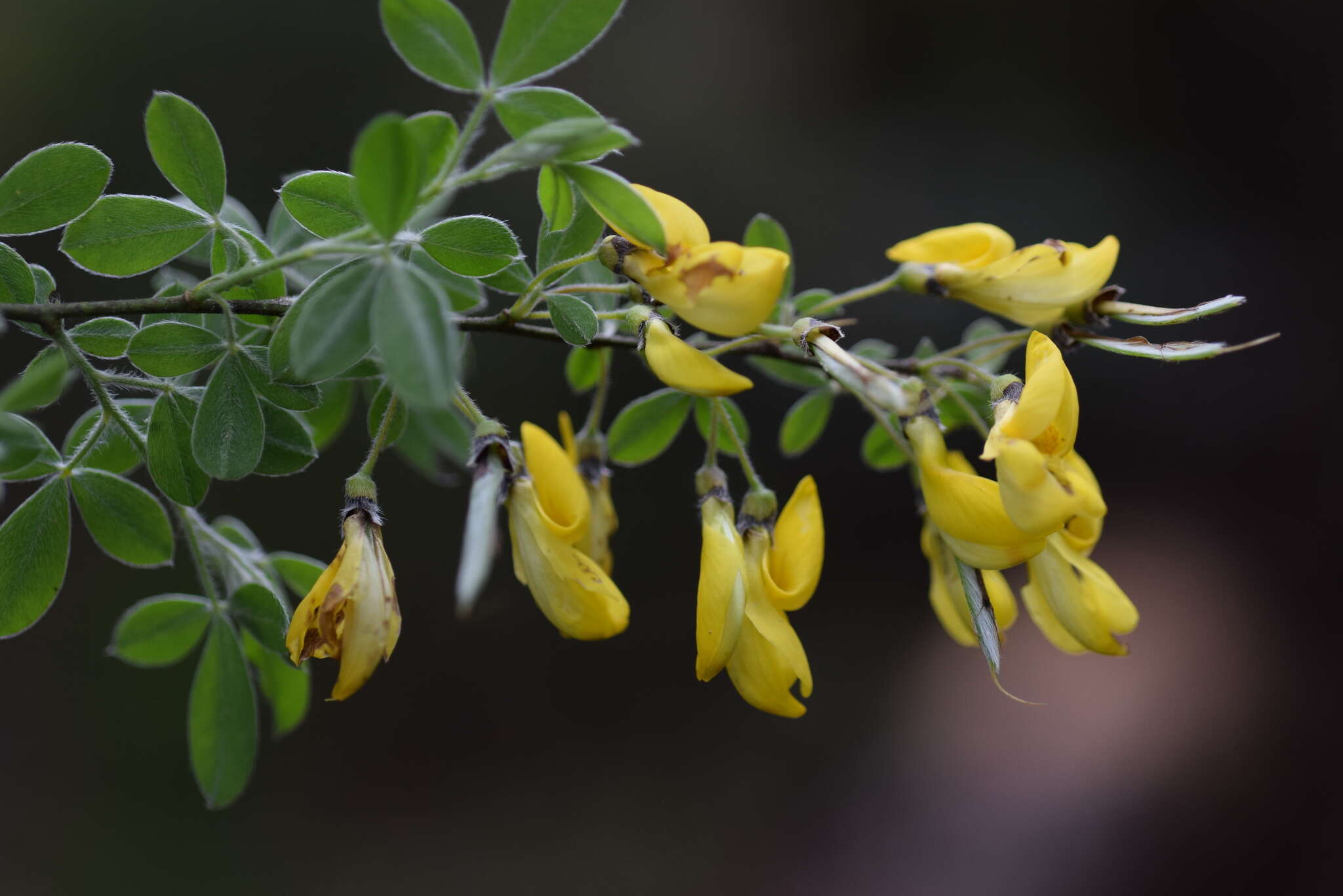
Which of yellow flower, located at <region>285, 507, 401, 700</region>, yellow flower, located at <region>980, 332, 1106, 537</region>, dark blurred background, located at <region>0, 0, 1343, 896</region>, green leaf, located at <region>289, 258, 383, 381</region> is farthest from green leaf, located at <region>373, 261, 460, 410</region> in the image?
dark blurred background, located at <region>0, 0, 1343, 896</region>

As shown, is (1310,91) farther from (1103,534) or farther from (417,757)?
(417,757)

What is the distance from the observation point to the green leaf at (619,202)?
34 cm

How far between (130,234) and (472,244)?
173 mm

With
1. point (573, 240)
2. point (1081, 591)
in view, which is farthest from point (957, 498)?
point (573, 240)

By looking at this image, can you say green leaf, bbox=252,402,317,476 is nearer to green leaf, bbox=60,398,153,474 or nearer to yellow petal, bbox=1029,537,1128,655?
green leaf, bbox=60,398,153,474

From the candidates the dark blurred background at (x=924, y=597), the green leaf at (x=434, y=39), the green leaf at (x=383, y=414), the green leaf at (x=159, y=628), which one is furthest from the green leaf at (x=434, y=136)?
the dark blurred background at (x=924, y=597)

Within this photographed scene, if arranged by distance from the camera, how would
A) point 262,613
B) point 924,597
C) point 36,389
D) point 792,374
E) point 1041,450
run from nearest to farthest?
1. point 36,389
2. point 1041,450
3. point 262,613
4. point 792,374
5. point 924,597

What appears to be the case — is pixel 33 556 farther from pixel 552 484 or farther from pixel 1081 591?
pixel 1081 591

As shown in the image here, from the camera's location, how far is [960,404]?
54 cm

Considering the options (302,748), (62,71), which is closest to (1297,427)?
(302,748)

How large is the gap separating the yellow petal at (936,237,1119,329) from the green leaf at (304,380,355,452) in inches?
14.6

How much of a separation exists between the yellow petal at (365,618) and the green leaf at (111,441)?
14 cm

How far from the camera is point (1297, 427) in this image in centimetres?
163

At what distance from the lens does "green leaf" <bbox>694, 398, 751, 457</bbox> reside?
1.72 ft
